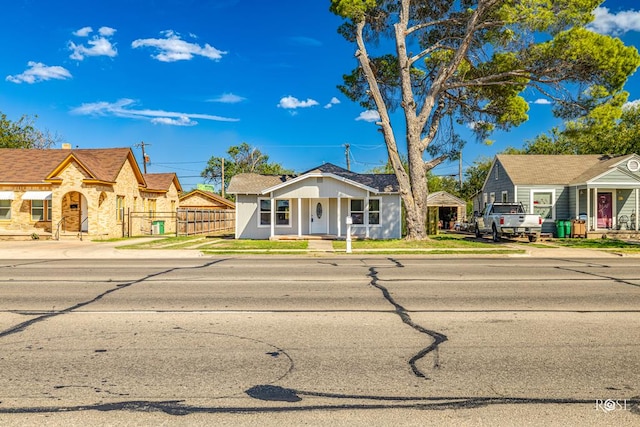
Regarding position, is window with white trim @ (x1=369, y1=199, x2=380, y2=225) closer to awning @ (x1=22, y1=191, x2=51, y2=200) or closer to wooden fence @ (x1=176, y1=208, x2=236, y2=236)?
wooden fence @ (x1=176, y1=208, x2=236, y2=236)

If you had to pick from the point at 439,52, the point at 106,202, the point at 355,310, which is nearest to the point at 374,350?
the point at 355,310

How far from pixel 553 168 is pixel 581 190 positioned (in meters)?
2.96

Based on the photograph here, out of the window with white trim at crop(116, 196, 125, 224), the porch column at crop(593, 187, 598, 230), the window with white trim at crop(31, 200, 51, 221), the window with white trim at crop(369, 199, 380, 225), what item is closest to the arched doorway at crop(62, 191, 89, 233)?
the window with white trim at crop(31, 200, 51, 221)

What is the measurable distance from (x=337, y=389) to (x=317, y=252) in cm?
1498

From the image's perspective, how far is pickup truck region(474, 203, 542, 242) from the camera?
78.0 ft

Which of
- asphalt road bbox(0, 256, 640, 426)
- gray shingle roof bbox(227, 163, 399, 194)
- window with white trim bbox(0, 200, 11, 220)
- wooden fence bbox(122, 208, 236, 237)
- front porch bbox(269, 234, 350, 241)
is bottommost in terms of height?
asphalt road bbox(0, 256, 640, 426)

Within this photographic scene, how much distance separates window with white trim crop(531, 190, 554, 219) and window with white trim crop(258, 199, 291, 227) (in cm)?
1577

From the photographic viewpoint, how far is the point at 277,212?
94.3ft

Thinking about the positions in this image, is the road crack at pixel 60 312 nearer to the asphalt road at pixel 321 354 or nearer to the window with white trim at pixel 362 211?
the asphalt road at pixel 321 354

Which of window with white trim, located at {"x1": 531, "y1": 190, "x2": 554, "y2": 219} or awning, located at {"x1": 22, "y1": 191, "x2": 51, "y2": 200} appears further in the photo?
window with white trim, located at {"x1": 531, "y1": 190, "x2": 554, "y2": 219}

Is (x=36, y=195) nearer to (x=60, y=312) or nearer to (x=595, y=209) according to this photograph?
(x=60, y=312)

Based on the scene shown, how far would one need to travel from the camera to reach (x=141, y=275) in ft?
40.1

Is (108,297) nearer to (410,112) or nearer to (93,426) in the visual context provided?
(93,426)

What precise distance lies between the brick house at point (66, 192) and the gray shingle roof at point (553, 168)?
2529cm
